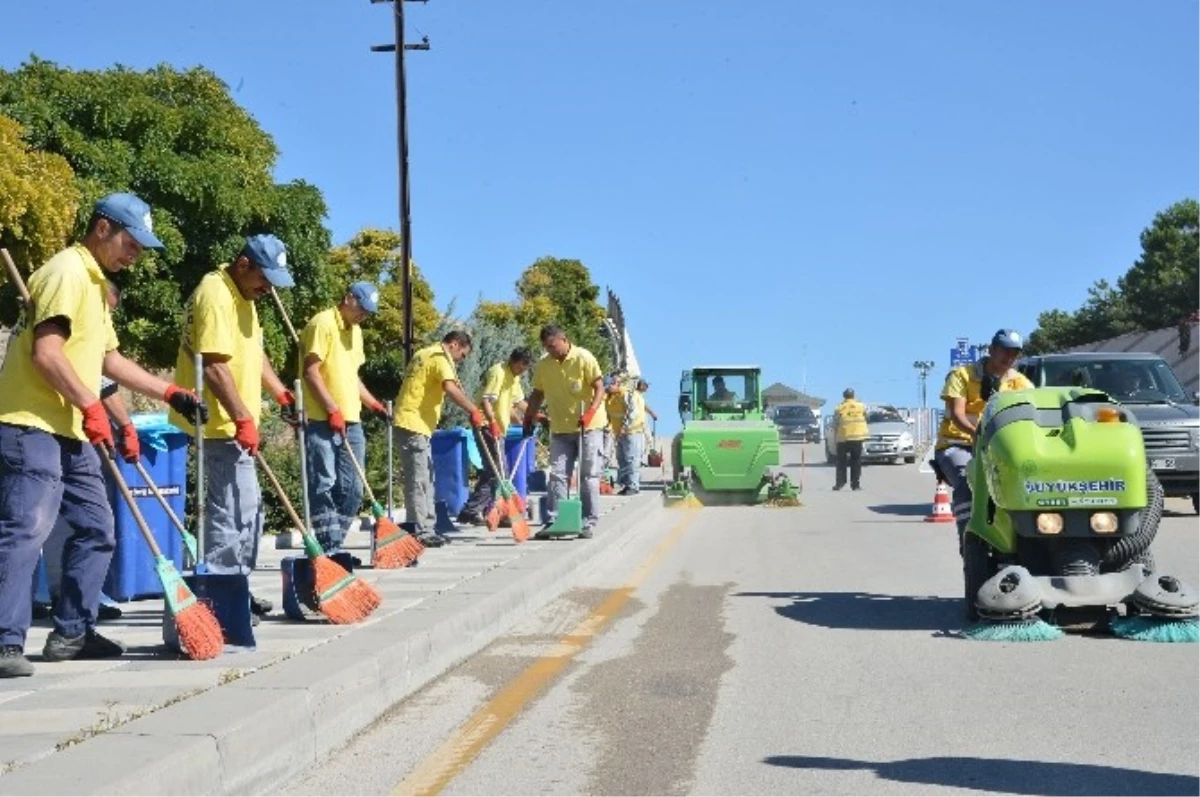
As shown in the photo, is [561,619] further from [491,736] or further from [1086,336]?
[1086,336]

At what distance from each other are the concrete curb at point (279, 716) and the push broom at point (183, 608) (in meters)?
0.40

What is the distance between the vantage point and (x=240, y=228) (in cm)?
4900

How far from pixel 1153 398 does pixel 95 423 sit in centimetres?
1637

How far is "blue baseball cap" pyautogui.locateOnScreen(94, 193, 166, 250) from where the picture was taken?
8.14 metres

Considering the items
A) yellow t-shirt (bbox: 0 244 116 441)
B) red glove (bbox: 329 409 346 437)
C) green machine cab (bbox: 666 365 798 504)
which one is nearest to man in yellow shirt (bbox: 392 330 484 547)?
red glove (bbox: 329 409 346 437)

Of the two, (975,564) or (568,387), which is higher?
(568,387)

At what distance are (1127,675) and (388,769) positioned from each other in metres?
3.64

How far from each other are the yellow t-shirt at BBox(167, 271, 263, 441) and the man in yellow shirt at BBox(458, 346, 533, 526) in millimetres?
7785

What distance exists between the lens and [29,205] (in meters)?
32.7

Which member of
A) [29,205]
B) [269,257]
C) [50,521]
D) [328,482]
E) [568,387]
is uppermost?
[29,205]

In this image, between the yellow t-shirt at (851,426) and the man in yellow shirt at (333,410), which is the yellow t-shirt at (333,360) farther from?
the yellow t-shirt at (851,426)

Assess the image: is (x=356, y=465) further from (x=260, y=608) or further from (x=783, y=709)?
(x=783, y=709)

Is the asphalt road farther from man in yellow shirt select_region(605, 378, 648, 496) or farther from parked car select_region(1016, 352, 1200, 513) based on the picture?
man in yellow shirt select_region(605, 378, 648, 496)

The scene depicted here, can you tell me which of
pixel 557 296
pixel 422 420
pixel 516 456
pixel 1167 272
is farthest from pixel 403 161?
pixel 1167 272
